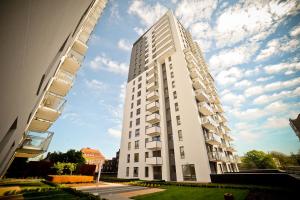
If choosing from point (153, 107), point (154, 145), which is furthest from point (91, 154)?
point (154, 145)

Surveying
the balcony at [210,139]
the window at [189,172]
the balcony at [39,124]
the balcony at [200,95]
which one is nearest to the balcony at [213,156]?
the balcony at [210,139]

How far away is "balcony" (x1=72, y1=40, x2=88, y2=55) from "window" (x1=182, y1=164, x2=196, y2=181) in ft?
71.5

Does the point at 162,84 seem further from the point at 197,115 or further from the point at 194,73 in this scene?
the point at 197,115

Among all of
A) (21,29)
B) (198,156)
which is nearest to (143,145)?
(198,156)

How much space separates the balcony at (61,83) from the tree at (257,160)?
240 ft

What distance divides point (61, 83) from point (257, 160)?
246ft

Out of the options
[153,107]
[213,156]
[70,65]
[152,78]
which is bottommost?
[213,156]

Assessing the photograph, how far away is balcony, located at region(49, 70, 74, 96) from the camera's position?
528 inches

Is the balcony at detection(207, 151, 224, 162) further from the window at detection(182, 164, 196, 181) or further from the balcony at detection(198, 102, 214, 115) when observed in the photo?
the balcony at detection(198, 102, 214, 115)

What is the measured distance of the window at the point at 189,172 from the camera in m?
22.0

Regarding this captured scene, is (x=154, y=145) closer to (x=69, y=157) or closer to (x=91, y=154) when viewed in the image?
(x=69, y=157)

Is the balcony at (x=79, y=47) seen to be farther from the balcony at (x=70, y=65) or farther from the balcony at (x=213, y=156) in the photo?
the balcony at (x=213, y=156)

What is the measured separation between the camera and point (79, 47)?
16.6 metres

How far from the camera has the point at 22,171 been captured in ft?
101
